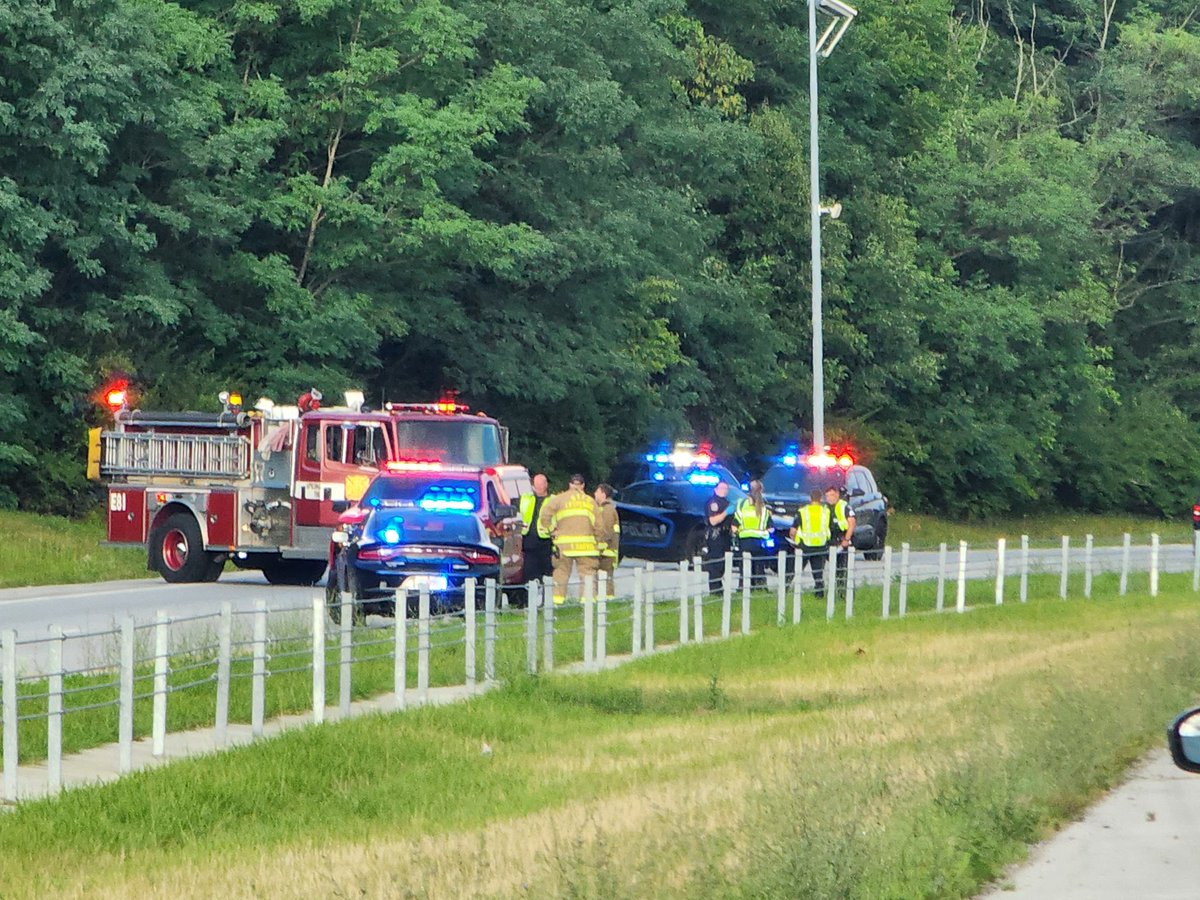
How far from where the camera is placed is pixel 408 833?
36.4ft

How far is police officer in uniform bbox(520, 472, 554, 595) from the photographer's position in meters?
26.7

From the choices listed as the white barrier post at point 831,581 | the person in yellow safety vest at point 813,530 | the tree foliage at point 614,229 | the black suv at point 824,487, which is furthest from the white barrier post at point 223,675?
the black suv at point 824,487


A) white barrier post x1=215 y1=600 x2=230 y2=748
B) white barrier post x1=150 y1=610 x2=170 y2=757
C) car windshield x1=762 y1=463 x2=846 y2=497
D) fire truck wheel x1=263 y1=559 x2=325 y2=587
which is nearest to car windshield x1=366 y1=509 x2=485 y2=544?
fire truck wheel x1=263 y1=559 x2=325 y2=587

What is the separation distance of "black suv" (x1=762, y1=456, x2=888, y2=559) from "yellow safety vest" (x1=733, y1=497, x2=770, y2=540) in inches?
286

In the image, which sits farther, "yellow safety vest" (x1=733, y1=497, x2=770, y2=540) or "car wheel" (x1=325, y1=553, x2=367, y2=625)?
"yellow safety vest" (x1=733, y1=497, x2=770, y2=540)

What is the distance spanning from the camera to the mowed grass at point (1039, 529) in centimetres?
5619

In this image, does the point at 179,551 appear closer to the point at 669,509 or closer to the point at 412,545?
the point at 412,545

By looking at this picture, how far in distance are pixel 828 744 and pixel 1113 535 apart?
51848mm

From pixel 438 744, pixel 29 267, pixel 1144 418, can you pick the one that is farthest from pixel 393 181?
pixel 1144 418

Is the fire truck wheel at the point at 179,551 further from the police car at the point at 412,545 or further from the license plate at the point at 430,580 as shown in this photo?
the license plate at the point at 430,580

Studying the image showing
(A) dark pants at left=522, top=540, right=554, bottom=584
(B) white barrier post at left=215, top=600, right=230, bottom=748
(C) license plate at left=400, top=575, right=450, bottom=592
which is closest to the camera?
(B) white barrier post at left=215, top=600, right=230, bottom=748

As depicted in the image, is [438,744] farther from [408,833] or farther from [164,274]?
[164,274]

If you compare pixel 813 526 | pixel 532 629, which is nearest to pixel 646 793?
pixel 532 629

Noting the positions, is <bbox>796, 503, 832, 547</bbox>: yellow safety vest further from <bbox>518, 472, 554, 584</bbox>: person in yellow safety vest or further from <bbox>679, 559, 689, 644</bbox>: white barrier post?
<bbox>679, 559, 689, 644</bbox>: white barrier post
